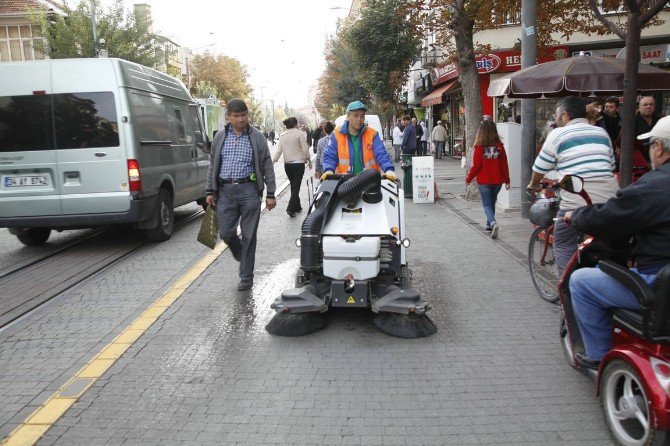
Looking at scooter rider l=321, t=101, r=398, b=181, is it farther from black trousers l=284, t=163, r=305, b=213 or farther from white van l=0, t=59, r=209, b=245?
black trousers l=284, t=163, r=305, b=213

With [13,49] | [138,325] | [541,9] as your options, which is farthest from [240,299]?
[13,49]

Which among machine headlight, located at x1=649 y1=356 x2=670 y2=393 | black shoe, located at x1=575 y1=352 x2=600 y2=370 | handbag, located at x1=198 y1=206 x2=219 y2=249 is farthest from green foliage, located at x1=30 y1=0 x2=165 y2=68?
machine headlight, located at x1=649 y1=356 x2=670 y2=393

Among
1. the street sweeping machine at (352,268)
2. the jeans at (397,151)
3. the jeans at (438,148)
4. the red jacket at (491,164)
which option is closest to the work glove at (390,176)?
the street sweeping machine at (352,268)

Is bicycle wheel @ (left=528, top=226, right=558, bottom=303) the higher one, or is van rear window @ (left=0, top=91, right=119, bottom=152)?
van rear window @ (left=0, top=91, right=119, bottom=152)

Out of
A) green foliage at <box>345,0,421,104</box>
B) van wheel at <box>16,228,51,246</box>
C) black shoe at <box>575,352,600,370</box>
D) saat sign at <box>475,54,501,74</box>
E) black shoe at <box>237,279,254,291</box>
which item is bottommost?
black shoe at <box>237,279,254,291</box>

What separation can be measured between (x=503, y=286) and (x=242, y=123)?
3303mm

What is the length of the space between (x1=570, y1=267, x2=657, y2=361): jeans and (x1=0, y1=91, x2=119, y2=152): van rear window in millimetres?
6951

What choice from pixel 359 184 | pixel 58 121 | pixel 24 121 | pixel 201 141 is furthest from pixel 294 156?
pixel 359 184

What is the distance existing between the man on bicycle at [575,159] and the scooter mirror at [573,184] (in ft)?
3.54

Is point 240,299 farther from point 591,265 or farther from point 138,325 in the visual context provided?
point 591,265

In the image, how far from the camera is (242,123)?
265 inches

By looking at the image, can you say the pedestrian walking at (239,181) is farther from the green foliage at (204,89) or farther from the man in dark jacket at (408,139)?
the green foliage at (204,89)

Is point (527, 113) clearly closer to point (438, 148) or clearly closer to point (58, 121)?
point (58, 121)

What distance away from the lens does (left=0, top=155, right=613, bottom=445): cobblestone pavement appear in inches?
143
